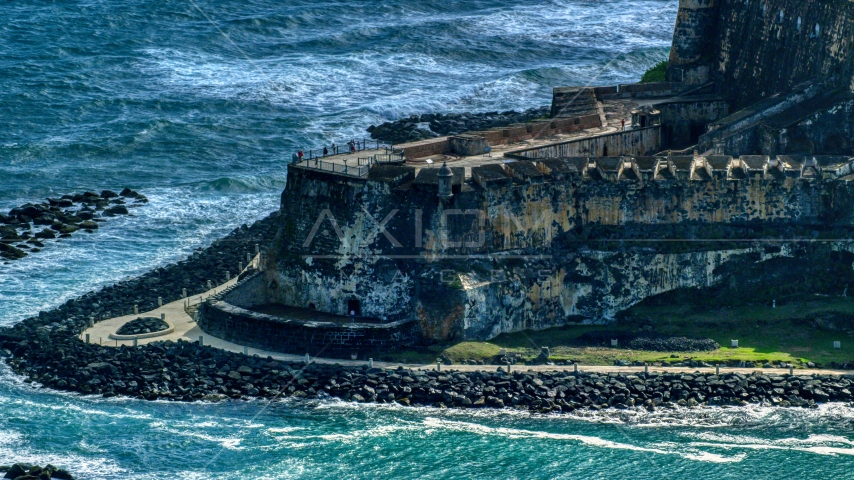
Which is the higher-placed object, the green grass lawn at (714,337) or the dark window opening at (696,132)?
the dark window opening at (696,132)

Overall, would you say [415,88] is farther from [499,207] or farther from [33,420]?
[33,420]

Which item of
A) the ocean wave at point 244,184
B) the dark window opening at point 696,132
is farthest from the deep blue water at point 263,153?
the dark window opening at point 696,132

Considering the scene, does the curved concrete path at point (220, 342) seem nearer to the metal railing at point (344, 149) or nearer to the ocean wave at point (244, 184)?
the metal railing at point (344, 149)

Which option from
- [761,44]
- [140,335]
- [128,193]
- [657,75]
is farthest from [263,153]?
[140,335]

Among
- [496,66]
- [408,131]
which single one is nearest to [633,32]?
[496,66]

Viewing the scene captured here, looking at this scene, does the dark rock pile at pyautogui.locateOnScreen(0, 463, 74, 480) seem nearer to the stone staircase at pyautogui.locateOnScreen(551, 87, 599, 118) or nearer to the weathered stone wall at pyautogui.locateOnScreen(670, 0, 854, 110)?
the stone staircase at pyautogui.locateOnScreen(551, 87, 599, 118)
